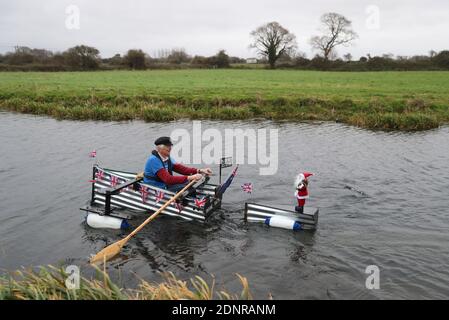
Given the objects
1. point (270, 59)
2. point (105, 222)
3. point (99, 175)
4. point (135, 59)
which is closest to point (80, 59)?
point (135, 59)

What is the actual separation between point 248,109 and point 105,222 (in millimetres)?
18846

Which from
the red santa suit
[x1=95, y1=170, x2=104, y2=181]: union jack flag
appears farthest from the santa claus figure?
[x1=95, y1=170, x2=104, y2=181]: union jack flag

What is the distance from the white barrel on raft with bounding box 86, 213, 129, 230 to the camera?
10992mm

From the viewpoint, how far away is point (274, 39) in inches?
3450

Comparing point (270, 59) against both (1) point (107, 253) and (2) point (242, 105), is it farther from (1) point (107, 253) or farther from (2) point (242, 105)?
(1) point (107, 253)

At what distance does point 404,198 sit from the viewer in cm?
1339

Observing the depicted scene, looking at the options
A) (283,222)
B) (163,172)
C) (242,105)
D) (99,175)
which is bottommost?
(283,222)

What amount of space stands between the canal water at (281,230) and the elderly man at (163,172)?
1002 millimetres

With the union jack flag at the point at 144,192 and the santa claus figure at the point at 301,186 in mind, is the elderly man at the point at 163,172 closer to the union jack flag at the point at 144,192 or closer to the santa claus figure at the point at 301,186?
the union jack flag at the point at 144,192

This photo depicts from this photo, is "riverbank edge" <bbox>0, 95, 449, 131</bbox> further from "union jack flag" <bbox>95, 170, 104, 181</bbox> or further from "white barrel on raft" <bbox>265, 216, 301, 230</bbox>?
"white barrel on raft" <bbox>265, 216, 301, 230</bbox>

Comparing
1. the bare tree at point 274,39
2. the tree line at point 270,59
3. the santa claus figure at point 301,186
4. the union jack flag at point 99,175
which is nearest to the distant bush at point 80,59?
the tree line at point 270,59

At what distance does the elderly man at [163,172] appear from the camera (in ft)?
37.7

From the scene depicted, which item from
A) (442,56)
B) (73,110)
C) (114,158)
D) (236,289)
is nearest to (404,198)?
(236,289)
